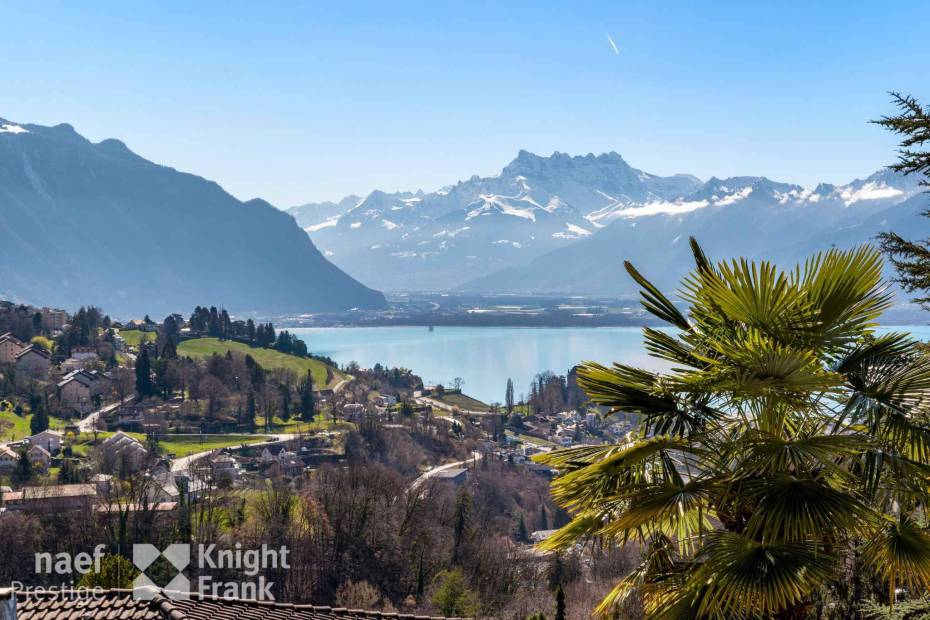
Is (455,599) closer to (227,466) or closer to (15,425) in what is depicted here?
(227,466)

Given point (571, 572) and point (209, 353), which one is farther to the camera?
point (209, 353)

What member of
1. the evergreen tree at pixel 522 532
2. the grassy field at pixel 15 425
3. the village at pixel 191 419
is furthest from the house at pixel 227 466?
the evergreen tree at pixel 522 532

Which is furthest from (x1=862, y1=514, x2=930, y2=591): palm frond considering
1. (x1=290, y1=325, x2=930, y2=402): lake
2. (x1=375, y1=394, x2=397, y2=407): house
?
(x1=290, y1=325, x2=930, y2=402): lake

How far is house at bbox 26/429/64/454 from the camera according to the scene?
4506cm

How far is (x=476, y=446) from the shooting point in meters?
59.9

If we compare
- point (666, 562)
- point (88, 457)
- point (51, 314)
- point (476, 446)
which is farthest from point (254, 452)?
point (666, 562)

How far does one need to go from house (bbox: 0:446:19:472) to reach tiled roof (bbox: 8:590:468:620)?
3961 cm

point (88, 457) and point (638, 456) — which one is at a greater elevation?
point (638, 456)

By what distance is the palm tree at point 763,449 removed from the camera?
2.94 meters

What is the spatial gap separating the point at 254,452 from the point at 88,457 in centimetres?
948

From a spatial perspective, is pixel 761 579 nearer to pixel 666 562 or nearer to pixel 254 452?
pixel 666 562

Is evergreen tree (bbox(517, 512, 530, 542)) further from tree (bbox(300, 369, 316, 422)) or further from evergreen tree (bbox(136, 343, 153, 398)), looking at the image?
evergreen tree (bbox(136, 343, 153, 398))

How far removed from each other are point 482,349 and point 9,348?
3282 inches

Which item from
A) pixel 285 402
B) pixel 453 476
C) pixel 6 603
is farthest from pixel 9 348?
pixel 6 603
